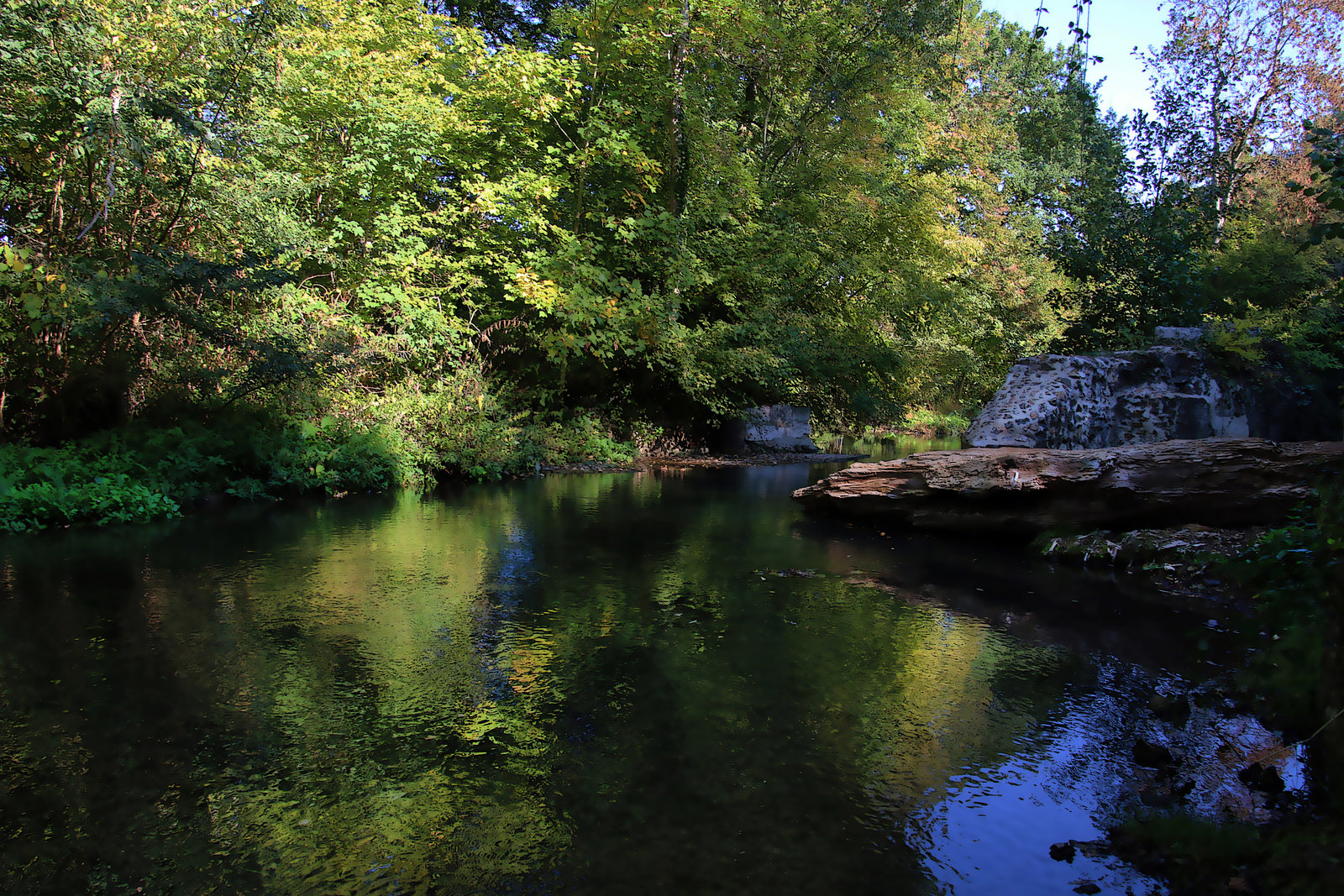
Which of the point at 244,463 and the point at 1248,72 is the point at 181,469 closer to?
the point at 244,463

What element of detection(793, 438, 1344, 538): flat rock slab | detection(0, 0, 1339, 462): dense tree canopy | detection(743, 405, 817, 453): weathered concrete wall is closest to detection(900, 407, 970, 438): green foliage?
detection(0, 0, 1339, 462): dense tree canopy

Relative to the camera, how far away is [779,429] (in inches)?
701

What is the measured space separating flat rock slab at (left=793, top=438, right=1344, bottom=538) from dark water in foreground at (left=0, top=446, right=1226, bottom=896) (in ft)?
3.73

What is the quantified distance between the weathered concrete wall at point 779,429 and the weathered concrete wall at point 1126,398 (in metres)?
7.90

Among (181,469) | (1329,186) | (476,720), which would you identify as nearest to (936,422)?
(181,469)

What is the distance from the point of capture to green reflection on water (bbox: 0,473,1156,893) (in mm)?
2387

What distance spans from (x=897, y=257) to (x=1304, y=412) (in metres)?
9.45

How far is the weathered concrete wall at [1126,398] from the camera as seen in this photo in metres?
9.48

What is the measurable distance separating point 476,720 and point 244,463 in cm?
778

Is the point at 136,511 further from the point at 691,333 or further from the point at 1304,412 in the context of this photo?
the point at 1304,412

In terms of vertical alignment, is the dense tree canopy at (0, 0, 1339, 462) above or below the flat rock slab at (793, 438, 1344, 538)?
above

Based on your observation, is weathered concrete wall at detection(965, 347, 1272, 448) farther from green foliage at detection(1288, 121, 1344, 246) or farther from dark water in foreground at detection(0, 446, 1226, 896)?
green foliage at detection(1288, 121, 1344, 246)

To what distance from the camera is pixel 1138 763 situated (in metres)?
3.11

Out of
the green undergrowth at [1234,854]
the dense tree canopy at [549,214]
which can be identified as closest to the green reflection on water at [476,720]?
the green undergrowth at [1234,854]
